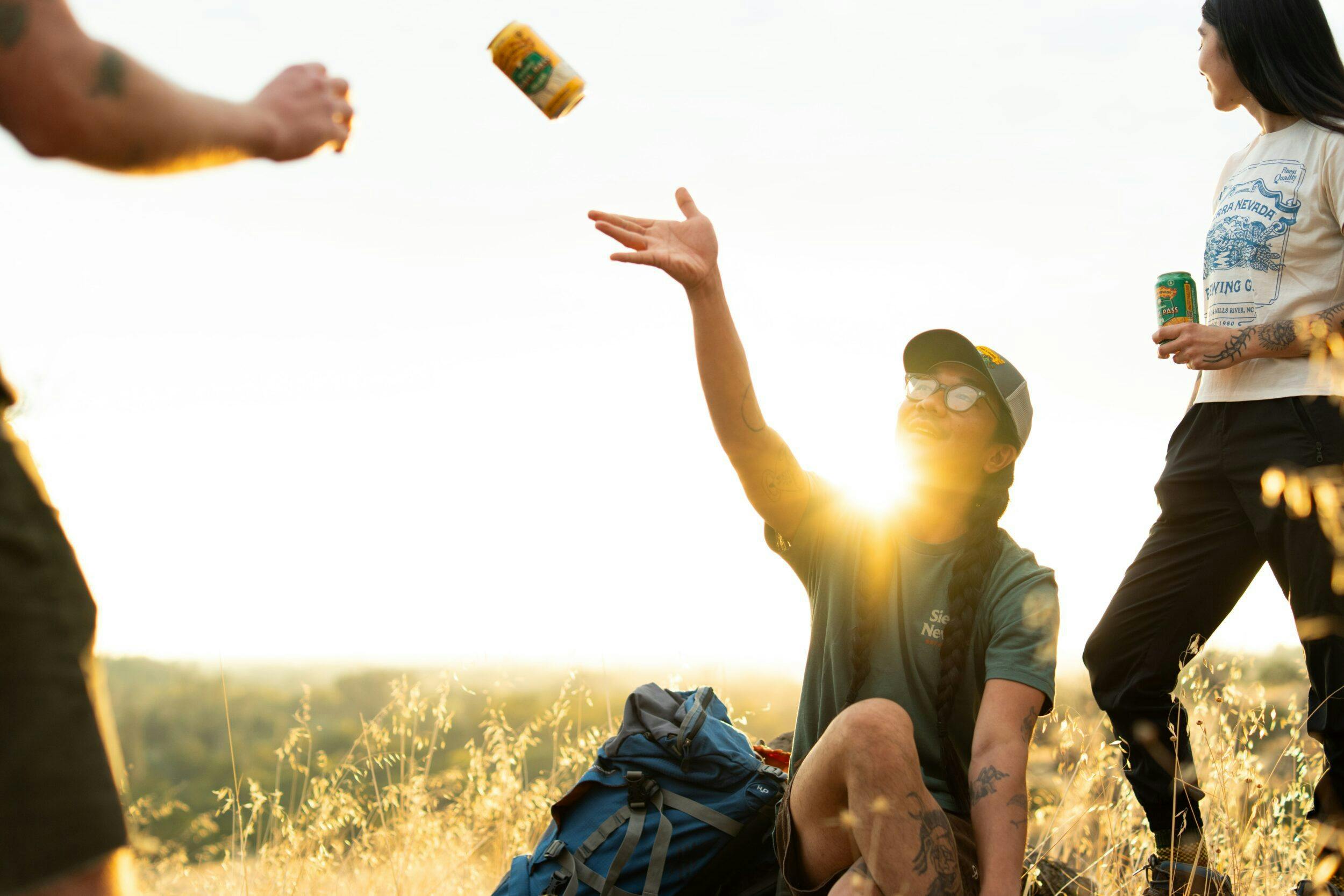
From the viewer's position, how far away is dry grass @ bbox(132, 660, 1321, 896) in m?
3.29

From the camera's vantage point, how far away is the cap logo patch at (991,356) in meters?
2.88

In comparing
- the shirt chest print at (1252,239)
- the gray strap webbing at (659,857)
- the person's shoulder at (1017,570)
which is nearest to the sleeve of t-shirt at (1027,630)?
the person's shoulder at (1017,570)

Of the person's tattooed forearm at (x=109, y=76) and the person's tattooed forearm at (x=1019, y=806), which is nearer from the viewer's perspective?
the person's tattooed forearm at (x=109, y=76)

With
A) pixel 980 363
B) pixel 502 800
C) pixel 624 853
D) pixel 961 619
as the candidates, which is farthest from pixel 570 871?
pixel 980 363

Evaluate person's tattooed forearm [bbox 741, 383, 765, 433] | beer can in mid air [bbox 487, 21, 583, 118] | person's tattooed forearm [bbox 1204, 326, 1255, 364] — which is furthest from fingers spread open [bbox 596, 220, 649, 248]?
person's tattooed forearm [bbox 1204, 326, 1255, 364]

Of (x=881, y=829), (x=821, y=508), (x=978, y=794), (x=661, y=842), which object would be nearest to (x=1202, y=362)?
(x=821, y=508)

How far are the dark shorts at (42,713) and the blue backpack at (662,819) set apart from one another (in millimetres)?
1681

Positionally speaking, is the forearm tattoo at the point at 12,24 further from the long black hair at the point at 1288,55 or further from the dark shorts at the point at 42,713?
the long black hair at the point at 1288,55

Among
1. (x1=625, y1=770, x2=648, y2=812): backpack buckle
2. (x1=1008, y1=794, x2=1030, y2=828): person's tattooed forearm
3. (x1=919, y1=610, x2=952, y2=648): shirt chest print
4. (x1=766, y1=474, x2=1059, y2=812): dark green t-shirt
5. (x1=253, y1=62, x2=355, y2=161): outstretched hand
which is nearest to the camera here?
(x1=253, y1=62, x2=355, y2=161): outstretched hand

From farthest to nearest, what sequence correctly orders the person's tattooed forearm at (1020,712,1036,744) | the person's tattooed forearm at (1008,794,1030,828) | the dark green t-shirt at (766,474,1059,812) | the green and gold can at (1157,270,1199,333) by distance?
the green and gold can at (1157,270,1199,333) < the dark green t-shirt at (766,474,1059,812) < the person's tattooed forearm at (1020,712,1036,744) < the person's tattooed forearm at (1008,794,1030,828)

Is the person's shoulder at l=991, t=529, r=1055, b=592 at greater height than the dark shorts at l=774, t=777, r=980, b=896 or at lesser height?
greater

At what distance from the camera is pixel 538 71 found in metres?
2.49

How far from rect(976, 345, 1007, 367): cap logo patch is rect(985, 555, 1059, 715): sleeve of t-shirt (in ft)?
1.89

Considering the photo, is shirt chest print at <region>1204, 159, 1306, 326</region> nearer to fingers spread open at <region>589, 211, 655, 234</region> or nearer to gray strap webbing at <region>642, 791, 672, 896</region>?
fingers spread open at <region>589, 211, 655, 234</region>
